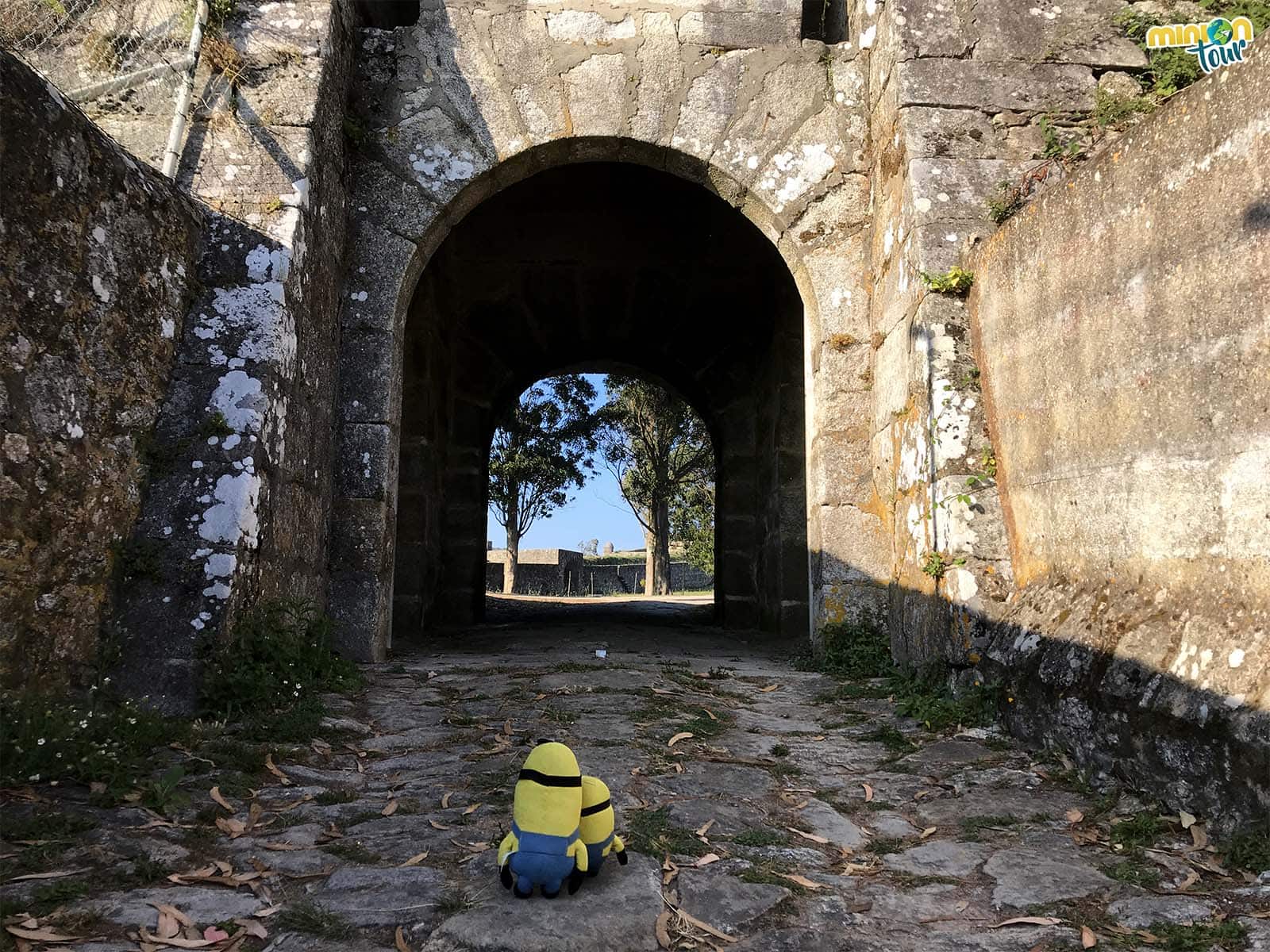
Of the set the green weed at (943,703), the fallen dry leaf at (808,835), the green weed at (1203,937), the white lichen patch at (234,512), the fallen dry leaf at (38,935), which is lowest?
the fallen dry leaf at (808,835)

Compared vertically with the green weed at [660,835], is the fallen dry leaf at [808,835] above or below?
below

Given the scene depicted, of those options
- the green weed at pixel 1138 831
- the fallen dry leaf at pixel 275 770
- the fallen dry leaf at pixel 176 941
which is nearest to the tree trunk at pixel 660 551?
the fallen dry leaf at pixel 275 770

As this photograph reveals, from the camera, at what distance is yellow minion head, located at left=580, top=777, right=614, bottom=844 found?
5.38ft

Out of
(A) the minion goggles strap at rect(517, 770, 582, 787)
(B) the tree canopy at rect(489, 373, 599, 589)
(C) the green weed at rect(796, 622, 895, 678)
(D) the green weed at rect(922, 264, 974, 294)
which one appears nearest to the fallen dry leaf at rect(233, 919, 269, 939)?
(A) the minion goggles strap at rect(517, 770, 582, 787)

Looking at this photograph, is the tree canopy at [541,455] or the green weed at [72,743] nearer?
the green weed at [72,743]

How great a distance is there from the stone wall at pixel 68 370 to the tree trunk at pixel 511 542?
48.0ft

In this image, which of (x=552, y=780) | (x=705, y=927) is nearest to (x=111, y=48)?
(x=552, y=780)

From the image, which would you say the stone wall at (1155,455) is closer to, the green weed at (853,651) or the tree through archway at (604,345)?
the green weed at (853,651)

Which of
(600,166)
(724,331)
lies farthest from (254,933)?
(724,331)

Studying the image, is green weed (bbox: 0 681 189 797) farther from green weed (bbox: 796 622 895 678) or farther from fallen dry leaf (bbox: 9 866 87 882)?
green weed (bbox: 796 622 895 678)

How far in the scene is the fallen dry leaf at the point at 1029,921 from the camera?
1531mm

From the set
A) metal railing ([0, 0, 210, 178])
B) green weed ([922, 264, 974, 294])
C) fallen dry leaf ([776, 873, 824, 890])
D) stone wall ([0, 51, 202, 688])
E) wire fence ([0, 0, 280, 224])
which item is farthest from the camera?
metal railing ([0, 0, 210, 178])

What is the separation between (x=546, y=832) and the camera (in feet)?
5.13

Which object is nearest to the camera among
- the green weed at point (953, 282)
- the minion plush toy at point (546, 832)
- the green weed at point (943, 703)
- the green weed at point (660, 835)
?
the minion plush toy at point (546, 832)
